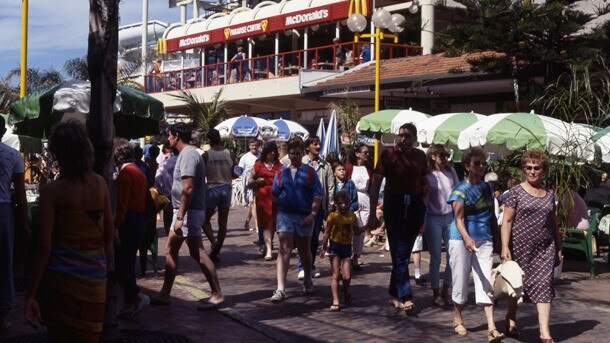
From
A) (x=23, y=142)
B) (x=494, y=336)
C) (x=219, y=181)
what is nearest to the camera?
(x=494, y=336)

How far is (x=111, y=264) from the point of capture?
23.7 feet

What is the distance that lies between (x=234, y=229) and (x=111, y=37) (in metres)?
12.4

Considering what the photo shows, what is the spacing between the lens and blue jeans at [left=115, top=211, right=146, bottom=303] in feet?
29.6

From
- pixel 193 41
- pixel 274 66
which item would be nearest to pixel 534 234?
pixel 274 66

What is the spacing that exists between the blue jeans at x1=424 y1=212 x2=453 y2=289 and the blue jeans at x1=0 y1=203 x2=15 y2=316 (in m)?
4.21

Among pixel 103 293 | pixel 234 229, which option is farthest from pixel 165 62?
pixel 103 293

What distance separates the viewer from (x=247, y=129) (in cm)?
2627

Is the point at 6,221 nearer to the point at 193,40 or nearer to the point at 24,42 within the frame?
the point at 24,42

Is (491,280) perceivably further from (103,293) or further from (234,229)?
(234,229)

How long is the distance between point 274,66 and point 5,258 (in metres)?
30.6

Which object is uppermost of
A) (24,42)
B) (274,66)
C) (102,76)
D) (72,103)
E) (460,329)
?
(274,66)

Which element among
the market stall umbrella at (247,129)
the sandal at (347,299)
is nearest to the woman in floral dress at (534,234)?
the sandal at (347,299)

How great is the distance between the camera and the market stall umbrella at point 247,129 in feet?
86.0

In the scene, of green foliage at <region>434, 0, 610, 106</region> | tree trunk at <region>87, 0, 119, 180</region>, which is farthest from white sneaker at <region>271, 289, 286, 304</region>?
green foliage at <region>434, 0, 610, 106</region>
